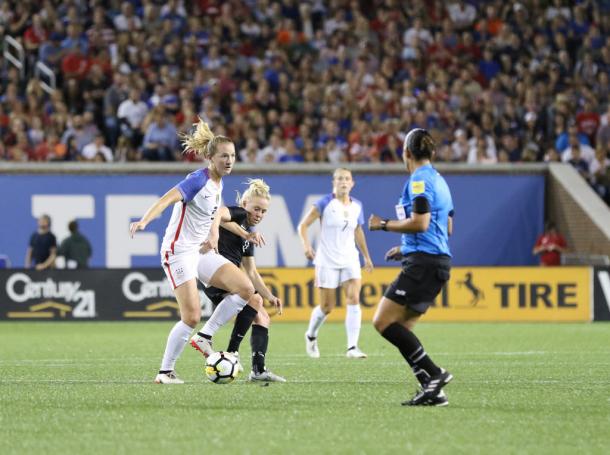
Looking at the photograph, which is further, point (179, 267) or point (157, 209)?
point (179, 267)

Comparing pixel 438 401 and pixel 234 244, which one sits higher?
pixel 234 244

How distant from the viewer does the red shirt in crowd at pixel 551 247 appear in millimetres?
27141

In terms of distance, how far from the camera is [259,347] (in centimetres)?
1267

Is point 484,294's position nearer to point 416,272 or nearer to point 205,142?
point 205,142

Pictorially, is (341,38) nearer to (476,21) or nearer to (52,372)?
(476,21)

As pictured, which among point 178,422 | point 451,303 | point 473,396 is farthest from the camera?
point 451,303

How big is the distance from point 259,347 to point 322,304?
170 inches

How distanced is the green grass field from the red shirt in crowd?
901 cm

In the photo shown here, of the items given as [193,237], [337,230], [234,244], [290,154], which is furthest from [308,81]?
[193,237]

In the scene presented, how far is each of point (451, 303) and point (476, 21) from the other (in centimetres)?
864

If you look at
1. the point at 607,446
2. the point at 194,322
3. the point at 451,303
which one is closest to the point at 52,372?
the point at 194,322

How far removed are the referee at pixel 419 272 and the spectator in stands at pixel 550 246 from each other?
17.2 meters

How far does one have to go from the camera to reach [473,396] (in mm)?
11039

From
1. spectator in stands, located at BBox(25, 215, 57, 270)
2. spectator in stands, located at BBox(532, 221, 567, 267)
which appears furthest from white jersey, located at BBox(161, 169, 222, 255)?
spectator in stands, located at BBox(532, 221, 567, 267)
